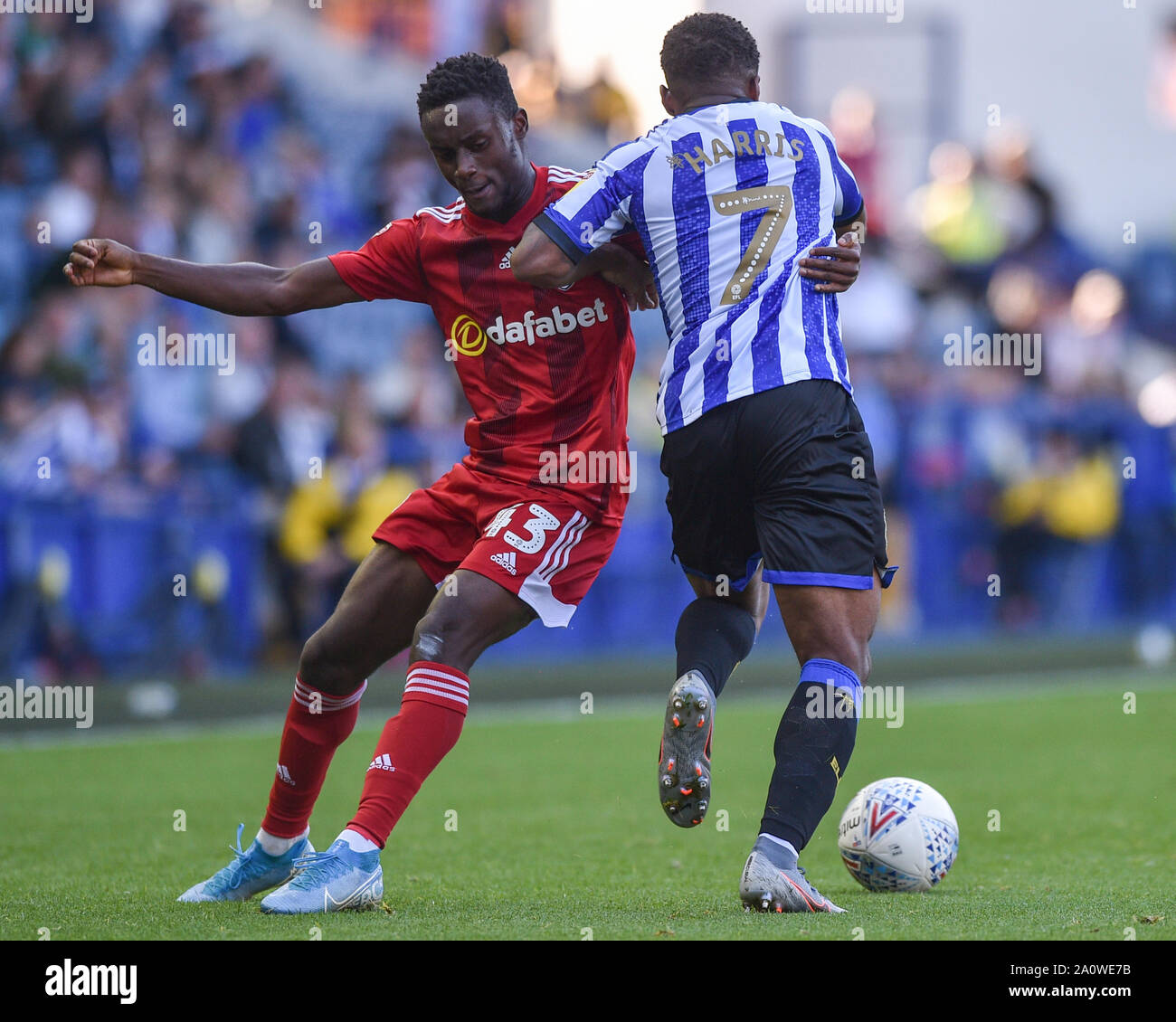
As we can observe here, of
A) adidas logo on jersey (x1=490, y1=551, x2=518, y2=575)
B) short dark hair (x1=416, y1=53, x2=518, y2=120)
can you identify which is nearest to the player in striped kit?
short dark hair (x1=416, y1=53, x2=518, y2=120)

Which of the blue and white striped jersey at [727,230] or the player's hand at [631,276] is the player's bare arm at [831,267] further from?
the player's hand at [631,276]

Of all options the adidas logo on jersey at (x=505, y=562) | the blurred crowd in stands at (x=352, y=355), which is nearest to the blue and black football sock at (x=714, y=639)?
the adidas logo on jersey at (x=505, y=562)

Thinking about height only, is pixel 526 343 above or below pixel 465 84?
below

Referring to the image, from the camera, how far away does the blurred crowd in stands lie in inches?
481

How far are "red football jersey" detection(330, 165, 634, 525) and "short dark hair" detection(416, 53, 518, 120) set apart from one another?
1.08 feet

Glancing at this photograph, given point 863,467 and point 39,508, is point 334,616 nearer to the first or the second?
point 863,467

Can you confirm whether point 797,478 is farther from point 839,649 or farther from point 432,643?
point 432,643

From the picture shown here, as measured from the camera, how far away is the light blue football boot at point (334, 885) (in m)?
4.54

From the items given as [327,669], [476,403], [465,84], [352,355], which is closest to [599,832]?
[327,669]

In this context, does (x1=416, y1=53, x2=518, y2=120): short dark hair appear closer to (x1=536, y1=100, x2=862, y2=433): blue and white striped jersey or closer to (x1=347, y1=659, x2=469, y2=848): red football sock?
(x1=536, y1=100, x2=862, y2=433): blue and white striped jersey

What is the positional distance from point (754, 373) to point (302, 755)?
186 centimetres

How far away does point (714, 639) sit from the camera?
5.05 meters

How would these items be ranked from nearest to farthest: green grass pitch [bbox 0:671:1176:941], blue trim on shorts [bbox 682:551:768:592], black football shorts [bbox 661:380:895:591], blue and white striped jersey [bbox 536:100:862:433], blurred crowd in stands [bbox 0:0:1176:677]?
1. green grass pitch [bbox 0:671:1176:941]
2. black football shorts [bbox 661:380:895:591]
3. blue and white striped jersey [bbox 536:100:862:433]
4. blue trim on shorts [bbox 682:551:768:592]
5. blurred crowd in stands [bbox 0:0:1176:677]


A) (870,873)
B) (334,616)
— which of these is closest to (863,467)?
(870,873)
